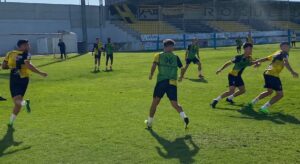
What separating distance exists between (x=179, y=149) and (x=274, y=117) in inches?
129

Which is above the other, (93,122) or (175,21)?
(175,21)

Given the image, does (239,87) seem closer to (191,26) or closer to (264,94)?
(264,94)

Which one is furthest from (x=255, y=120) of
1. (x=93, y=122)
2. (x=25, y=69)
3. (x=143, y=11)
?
(x=143, y=11)

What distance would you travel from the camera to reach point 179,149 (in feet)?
22.6

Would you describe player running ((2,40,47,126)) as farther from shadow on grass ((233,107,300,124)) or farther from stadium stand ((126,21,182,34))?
stadium stand ((126,21,182,34))

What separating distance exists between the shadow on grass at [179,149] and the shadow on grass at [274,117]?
231 cm

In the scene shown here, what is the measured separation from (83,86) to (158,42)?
107ft

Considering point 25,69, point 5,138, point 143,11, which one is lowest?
point 5,138

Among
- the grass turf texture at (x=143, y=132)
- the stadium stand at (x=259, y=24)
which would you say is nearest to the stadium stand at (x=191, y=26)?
the stadium stand at (x=259, y=24)

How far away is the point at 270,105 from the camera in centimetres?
992

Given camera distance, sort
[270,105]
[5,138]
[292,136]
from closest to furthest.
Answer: [292,136]
[5,138]
[270,105]

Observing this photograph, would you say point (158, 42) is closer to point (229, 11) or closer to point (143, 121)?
point (229, 11)

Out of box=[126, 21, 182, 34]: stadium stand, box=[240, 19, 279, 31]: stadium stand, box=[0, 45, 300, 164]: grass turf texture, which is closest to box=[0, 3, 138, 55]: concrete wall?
box=[126, 21, 182, 34]: stadium stand

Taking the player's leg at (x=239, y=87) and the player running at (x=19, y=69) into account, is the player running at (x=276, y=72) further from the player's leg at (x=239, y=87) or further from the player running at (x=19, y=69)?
the player running at (x=19, y=69)
